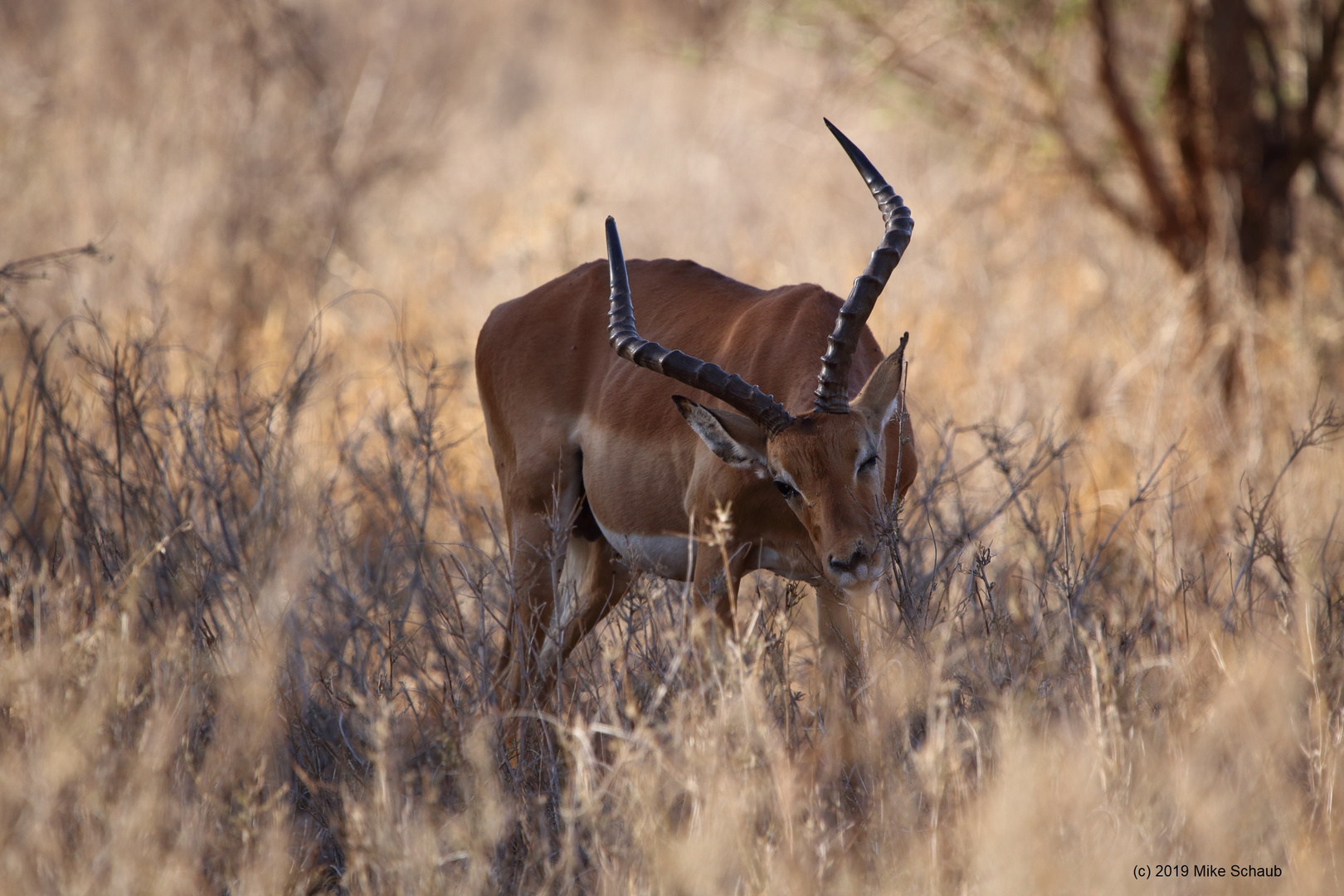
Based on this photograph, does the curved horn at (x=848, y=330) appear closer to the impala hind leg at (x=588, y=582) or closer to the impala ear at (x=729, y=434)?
the impala ear at (x=729, y=434)

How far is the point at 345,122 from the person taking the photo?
44.0ft

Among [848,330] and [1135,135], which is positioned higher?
[1135,135]

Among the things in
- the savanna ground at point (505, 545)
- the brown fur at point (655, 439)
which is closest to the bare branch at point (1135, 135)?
the savanna ground at point (505, 545)

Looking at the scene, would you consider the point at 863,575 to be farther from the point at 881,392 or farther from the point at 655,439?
the point at 655,439

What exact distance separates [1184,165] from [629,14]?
14.0m

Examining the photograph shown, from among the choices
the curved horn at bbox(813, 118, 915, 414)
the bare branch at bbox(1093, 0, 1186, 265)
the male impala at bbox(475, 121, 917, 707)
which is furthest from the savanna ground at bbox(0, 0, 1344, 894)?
the curved horn at bbox(813, 118, 915, 414)

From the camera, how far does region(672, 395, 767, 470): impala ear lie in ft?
14.1

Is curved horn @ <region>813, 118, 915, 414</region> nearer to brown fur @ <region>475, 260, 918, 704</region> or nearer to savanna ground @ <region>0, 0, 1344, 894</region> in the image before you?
brown fur @ <region>475, 260, 918, 704</region>

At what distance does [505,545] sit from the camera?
253 inches

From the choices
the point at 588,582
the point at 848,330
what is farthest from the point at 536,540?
the point at 848,330

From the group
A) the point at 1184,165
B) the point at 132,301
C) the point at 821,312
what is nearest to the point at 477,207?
the point at 132,301

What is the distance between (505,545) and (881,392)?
267cm

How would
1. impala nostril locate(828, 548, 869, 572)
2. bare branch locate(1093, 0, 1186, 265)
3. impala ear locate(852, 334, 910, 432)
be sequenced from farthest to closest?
bare branch locate(1093, 0, 1186, 265)
impala ear locate(852, 334, 910, 432)
impala nostril locate(828, 548, 869, 572)

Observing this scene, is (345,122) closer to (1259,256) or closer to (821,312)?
(1259,256)
